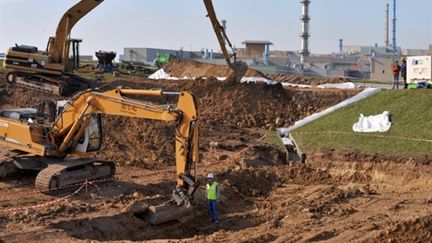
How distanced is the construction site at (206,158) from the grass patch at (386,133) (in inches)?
3.7

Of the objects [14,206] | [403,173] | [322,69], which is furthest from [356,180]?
[322,69]

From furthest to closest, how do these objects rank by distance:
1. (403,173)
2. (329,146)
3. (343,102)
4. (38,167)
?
(343,102) → (329,146) → (403,173) → (38,167)

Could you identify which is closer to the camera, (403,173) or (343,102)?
(403,173)

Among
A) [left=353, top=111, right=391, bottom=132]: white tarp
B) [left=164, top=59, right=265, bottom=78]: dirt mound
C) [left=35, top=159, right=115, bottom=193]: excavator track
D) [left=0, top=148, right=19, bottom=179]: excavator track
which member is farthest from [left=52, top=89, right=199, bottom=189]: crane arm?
[left=164, top=59, right=265, bottom=78]: dirt mound

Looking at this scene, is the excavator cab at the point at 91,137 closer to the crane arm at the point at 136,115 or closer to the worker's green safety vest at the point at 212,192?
the crane arm at the point at 136,115

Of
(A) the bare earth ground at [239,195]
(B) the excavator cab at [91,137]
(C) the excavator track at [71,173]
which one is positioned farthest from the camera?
(B) the excavator cab at [91,137]

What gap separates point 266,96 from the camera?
3073cm

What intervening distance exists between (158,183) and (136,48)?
2660 inches

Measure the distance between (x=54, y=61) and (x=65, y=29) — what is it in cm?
186

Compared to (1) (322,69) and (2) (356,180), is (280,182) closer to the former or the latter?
(2) (356,180)

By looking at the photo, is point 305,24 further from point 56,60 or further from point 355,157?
point 355,157

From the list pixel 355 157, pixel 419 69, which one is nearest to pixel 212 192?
pixel 355 157

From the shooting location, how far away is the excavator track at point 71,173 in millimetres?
15984

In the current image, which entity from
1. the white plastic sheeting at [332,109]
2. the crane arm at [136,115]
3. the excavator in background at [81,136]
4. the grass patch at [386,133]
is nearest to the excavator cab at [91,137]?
the excavator in background at [81,136]
